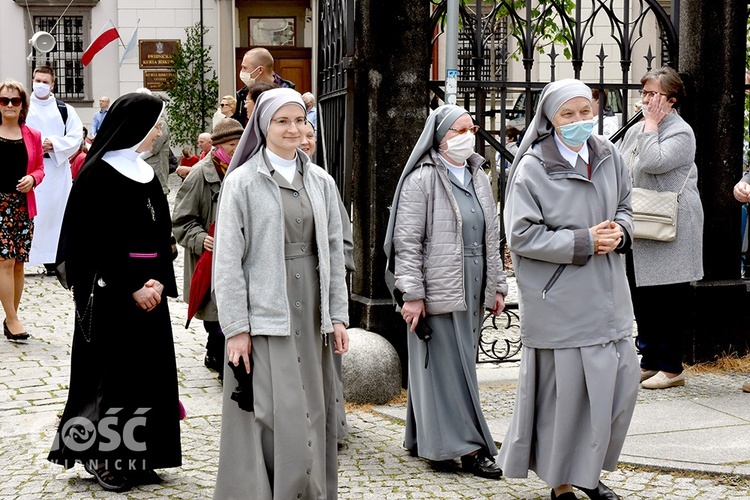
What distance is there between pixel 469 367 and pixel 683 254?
2.34 meters

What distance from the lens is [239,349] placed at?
16.1 ft

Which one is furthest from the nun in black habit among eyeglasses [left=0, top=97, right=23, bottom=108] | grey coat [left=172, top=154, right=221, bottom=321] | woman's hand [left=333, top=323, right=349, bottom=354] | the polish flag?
the polish flag

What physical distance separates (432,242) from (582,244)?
1.12m

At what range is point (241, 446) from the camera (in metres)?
5.02

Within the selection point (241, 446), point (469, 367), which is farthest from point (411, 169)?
point (241, 446)

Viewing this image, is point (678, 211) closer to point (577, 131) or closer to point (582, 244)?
point (577, 131)

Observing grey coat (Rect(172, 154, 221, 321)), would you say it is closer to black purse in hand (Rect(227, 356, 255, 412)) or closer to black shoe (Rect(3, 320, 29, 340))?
black shoe (Rect(3, 320, 29, 340))

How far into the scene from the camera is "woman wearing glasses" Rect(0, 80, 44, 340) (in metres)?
9.75

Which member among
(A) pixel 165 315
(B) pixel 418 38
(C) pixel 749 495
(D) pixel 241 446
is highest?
(B) pixel 418 38

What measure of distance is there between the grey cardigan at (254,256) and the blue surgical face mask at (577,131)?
1.27 meters

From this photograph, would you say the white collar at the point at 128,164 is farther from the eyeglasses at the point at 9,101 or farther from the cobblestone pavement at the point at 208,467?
the eyeglasses at the point at 9,101

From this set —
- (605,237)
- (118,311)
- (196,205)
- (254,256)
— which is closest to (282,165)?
(254,256)

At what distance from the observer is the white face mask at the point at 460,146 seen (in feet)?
20.6

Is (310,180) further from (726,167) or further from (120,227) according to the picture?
(726,167)
